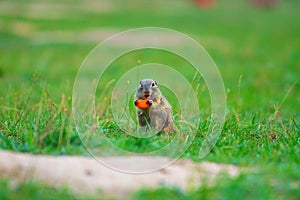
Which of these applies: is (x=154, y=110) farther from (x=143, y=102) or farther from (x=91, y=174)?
(x=91, y=174)

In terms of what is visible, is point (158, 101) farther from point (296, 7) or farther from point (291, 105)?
point (296, 7)

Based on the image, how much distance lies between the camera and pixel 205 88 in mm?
12422

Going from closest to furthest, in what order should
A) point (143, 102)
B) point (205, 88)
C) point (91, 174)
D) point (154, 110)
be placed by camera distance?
1. point (91, 174)
2. point (143, 102)
3. point (154, 110)
4. point (205, 88)

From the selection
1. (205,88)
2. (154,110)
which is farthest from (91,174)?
(205,88)

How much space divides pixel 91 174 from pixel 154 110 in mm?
1342

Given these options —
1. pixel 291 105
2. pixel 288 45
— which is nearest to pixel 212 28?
pixel 288 45

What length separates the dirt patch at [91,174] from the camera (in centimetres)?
463

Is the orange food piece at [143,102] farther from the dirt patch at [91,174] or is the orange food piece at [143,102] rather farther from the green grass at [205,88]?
the dirt patch at [91,174]

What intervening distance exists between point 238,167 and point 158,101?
1.08m

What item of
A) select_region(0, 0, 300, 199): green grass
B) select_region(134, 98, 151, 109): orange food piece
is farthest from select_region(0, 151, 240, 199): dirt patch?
select_region(134, 98, 151, 109): orange food piece

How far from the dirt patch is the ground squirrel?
2.96ft

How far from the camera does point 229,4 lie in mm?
39656

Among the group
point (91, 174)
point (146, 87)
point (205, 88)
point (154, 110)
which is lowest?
point (205, 88)

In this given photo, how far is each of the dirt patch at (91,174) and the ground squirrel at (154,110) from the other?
90 cm
